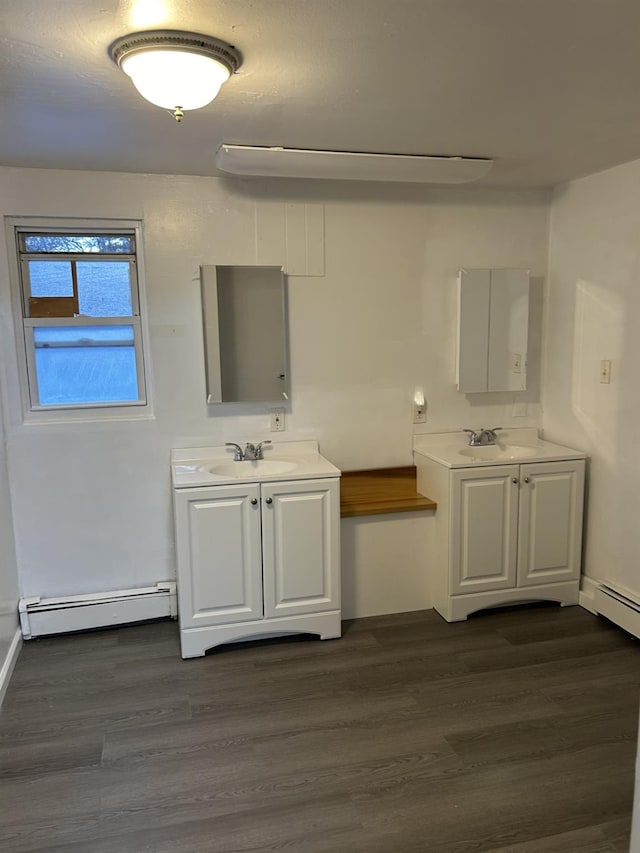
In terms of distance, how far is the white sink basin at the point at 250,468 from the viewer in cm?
292

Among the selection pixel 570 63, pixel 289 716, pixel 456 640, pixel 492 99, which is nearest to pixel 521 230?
pixel 492 99

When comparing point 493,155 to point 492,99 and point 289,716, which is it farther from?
point 289,716

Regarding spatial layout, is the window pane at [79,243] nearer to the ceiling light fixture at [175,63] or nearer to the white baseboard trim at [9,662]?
the ceiling light fixture at [175,63]

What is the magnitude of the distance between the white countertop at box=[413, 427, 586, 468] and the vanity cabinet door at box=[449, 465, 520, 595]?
77 millimetres

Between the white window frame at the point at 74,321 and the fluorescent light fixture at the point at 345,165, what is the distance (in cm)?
70

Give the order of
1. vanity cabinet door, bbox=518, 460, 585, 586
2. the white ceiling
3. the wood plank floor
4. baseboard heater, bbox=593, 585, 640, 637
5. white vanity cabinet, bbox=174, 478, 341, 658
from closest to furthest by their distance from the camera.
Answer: the white ceiling → the wood plank floor → white vanity cabinet, bbox=174, 478, 341, 658 → baseboard heater, bbox=593, 585, 640, 637 → vanity cabinet door, bbox=518, 460, 585, 586

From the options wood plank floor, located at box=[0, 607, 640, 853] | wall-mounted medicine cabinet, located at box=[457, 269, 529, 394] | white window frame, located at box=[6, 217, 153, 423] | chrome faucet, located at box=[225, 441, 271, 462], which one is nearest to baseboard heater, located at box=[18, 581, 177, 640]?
wood plank floor, located at box=[0, 607, 640, 853]

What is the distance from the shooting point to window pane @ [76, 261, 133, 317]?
2979 mm

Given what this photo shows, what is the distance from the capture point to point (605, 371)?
304 cm

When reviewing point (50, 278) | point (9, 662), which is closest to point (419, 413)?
point (50, 278)

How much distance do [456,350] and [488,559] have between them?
1.12 metres

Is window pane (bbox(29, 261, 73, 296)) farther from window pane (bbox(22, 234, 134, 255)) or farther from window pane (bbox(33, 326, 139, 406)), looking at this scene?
window pane (bbox(33, 326, 139, 406))

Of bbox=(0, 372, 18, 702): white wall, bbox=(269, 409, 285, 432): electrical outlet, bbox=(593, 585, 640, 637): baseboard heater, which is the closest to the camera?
bbox=(0, 372, 18, 702): white wall

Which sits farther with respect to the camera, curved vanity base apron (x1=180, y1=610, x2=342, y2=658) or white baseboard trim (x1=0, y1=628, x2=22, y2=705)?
curved vanity base apron (x1=180, y1=610, x2=342, y2=658)
